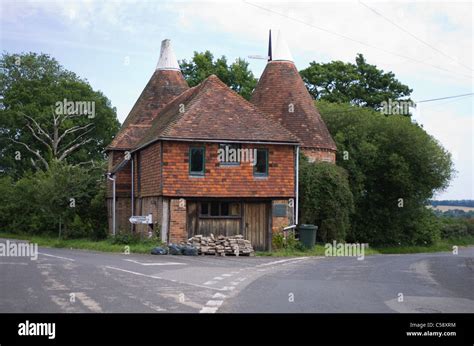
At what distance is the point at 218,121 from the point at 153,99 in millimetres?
9823

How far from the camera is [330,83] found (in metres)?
62.0

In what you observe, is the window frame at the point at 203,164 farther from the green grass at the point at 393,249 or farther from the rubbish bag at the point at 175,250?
the green grass at the point at 393,249

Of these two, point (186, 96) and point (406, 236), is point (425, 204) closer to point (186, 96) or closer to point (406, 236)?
point (406, 236)

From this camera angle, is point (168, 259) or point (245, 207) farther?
point (245, 207)

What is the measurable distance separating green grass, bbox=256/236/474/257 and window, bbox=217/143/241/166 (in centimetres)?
385

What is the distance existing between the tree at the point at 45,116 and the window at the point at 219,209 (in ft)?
109

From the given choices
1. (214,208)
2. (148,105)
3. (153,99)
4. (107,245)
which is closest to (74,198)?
(148,105)

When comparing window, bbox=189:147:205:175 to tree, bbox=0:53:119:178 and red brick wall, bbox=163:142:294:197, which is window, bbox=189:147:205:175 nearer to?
red brick wall, bbox=163:142:294:197

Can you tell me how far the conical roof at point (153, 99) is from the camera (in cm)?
3659

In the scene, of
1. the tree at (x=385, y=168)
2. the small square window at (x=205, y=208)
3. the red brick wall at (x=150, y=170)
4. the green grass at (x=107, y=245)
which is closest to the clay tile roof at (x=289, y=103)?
the tree at (x=385, y=168)

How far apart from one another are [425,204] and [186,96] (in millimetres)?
19982

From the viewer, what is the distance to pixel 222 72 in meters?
58.2

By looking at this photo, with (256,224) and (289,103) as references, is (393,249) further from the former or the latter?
(256,224)

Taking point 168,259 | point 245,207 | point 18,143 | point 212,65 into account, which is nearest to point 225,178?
point 245,207
